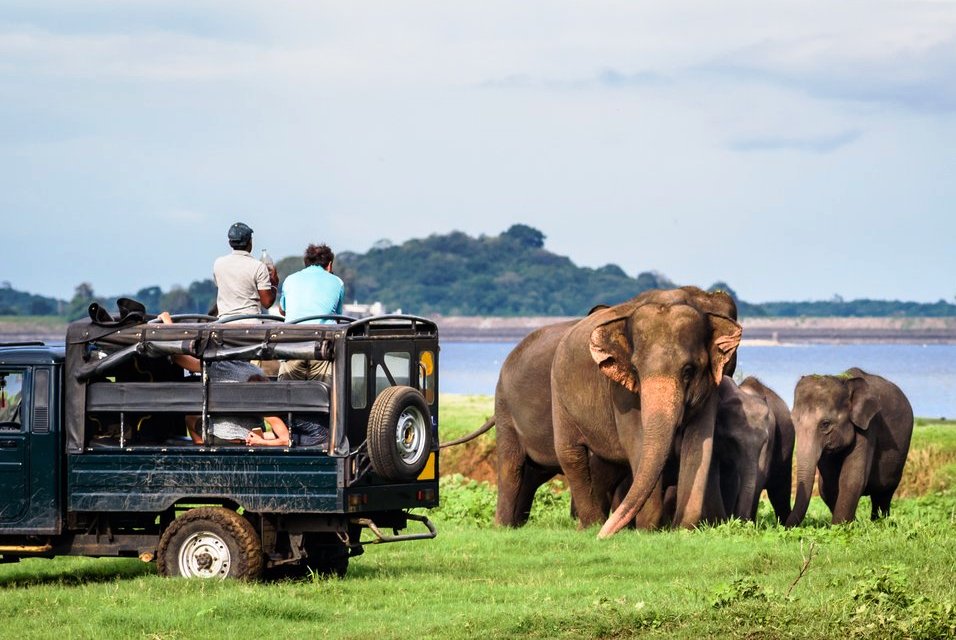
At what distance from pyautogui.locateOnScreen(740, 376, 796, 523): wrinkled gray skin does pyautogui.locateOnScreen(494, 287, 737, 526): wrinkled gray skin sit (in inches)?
108

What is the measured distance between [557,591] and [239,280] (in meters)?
4.39

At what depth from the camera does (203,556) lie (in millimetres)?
14984

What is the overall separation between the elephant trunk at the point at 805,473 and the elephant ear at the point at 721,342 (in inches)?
152

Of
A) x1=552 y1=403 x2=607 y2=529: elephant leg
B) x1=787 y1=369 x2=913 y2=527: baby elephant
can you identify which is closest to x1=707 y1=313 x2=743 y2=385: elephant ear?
x1=552 y1=403 x2=607 y2=529: elephant leg

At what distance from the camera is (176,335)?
1504 centimetres

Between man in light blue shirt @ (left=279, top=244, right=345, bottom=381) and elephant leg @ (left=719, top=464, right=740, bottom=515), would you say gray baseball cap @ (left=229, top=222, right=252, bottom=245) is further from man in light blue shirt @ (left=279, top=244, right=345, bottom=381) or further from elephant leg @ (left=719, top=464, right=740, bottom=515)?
elephant leg @ (left=719, top=464, right=740, bottom=515)

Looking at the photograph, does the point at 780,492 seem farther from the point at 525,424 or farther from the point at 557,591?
the point at 557,591

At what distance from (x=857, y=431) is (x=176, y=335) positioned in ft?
39.4

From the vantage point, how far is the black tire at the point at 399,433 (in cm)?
1439

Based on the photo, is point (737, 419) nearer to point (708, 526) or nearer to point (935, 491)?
point (708, 526)

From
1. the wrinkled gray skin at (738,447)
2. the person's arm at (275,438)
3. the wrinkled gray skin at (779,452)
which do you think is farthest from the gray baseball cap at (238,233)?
the wrinkled gray skin at (779,452)

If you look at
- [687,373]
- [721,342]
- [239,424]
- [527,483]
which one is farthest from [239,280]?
[527,483]

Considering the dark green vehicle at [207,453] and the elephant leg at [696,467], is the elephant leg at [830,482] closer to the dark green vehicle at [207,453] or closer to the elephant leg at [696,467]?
the elephant leg at [696,467]

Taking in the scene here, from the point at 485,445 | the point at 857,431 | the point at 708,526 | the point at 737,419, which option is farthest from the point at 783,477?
the point at 485,445
